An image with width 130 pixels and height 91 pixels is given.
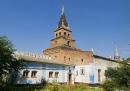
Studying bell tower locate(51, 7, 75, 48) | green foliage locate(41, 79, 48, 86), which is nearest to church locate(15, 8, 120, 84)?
bell tower locate(51, 7, 75, 48)

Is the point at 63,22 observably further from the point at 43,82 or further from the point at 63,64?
the point at 43,82

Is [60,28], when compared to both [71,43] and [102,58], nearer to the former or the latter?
[71,43]

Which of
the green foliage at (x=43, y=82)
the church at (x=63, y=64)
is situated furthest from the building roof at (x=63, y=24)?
the green foliage at (x=43, y=82)

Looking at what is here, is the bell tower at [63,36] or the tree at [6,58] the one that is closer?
the tree at [6,58]

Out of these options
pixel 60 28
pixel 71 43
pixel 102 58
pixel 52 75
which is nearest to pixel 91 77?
pixel 102 58

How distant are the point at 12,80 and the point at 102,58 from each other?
23367 mm

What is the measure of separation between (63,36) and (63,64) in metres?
12.3

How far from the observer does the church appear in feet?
101

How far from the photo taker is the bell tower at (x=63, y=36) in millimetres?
48312

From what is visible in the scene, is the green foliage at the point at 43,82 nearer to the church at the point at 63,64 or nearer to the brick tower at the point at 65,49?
the church at the point at 63,64

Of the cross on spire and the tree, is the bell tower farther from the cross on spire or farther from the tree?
the tree

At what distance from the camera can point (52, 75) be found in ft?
114

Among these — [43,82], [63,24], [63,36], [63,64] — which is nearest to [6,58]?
[43,82]

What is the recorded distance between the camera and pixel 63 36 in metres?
48.7
